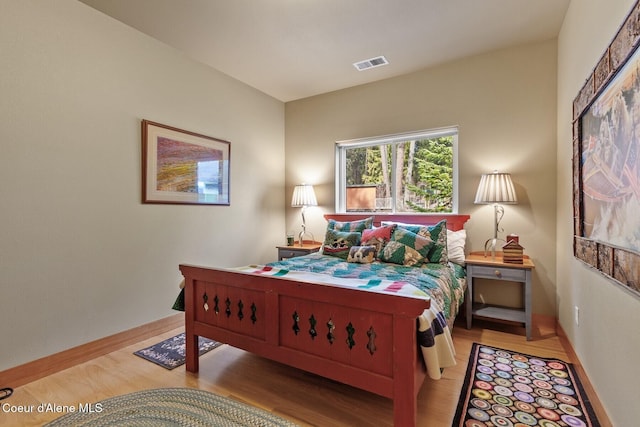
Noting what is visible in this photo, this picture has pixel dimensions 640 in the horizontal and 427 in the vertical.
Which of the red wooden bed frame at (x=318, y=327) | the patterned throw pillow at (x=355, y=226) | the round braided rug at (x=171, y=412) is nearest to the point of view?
the red wooden bed frame at (x=318, y=327)

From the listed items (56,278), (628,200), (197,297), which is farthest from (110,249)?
(628,200)

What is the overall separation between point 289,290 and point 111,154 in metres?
1.96

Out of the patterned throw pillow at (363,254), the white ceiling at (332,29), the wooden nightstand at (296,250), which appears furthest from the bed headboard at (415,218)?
the white ceiling at (332,29)

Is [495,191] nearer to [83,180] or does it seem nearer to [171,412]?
[171,412]

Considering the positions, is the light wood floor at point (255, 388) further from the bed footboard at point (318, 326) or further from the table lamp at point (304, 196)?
the table lamp at point (304, 196)

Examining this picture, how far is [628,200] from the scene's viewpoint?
1208 millimetres

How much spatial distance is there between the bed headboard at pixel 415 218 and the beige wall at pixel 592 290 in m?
0.82

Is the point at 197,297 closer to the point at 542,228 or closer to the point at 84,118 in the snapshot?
the point at 84,118

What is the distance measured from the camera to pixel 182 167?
9.75 ft

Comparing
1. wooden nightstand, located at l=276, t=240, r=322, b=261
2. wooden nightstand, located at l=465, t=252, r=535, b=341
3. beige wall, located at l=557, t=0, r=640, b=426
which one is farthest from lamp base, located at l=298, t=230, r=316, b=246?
beige wall, located at l=557, t=0, r=640, b=426

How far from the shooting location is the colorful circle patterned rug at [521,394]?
61.1 inches

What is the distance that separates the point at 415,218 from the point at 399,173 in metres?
0.63

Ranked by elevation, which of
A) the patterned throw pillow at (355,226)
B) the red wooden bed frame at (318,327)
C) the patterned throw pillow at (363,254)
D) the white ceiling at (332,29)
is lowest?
the red wooden bed frame at (318,327)

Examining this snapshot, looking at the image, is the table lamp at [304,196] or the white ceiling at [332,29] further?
the table lamp at [304,196]
